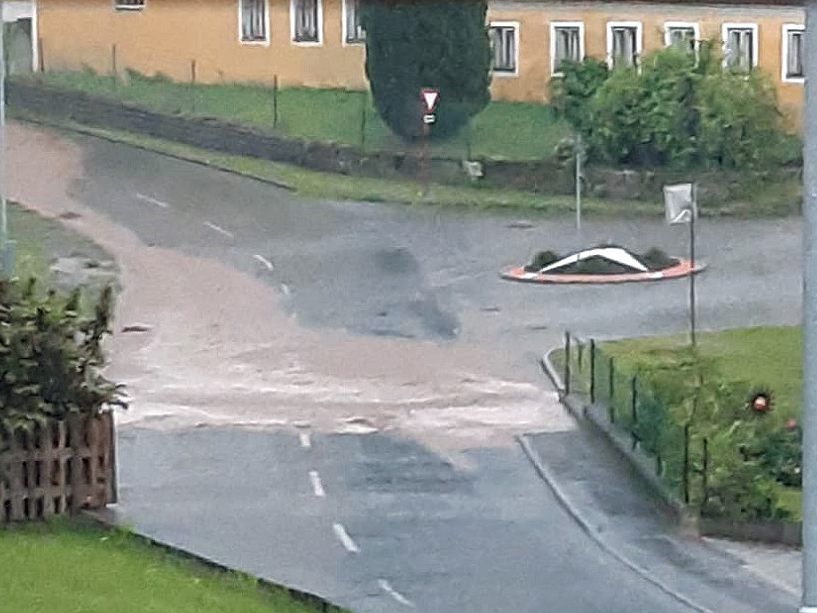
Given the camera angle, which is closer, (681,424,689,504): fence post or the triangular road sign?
(681,424,689,504): fence post

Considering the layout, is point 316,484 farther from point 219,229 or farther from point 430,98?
point 219,229

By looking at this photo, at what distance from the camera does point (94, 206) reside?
16453mm

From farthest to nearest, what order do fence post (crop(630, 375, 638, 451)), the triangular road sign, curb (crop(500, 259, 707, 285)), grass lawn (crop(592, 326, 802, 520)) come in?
curb (crop(500, 259, 707, 285))
the triangular road sign
grass lawn (crop(592, 326, 802, 520))
fence post (crop(630, 375, 638, 451))

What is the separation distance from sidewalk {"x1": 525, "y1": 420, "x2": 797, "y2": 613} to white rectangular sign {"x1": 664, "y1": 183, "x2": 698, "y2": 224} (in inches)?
65.1

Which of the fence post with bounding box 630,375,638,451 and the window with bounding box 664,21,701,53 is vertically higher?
the window with bounding box 664,21,701,53

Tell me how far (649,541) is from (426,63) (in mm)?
4159

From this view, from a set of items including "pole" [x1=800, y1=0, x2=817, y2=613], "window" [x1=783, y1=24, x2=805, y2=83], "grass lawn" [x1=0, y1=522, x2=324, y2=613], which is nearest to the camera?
"pole" [x1=800, y1=0, x2=817, y2=613]

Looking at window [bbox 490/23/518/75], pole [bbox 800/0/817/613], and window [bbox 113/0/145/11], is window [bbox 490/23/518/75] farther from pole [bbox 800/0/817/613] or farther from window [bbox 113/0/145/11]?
pole [bbox 800/0/817/613]

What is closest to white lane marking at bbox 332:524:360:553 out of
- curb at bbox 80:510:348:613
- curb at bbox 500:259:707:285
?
curb at bbox 80:510:348:613

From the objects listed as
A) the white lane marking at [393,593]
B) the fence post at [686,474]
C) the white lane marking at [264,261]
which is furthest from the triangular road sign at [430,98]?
the white lane marking at [393,593]

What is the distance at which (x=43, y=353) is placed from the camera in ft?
36.7

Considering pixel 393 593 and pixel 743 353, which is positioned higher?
pixel 743 353

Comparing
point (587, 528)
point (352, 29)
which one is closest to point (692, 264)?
point (352, 29)

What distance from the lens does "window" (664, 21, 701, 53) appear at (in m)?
15.0
